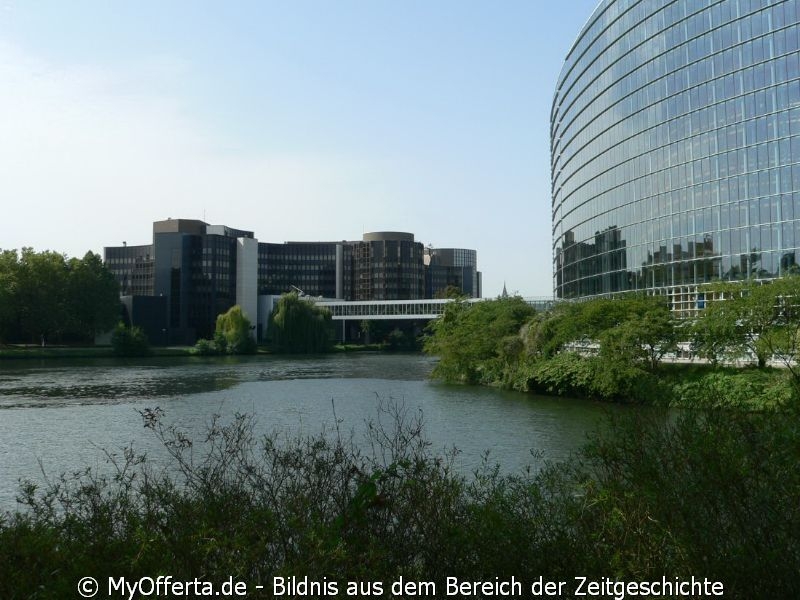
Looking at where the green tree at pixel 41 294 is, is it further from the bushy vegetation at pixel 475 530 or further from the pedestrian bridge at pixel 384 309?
the bushy vegetation at pixel 475 530

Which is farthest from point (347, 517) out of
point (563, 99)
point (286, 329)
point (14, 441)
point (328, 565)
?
point (286, 329)

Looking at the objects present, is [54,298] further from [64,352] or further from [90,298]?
[64,352]

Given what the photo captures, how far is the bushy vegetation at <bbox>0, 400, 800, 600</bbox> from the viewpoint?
364 inches

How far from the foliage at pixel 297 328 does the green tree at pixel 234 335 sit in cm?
522

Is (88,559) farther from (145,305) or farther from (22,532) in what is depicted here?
(145,305)

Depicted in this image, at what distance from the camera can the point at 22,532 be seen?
10.6 metres

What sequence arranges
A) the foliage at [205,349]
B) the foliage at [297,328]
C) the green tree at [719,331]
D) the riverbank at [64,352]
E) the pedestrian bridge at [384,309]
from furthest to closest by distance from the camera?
the pedestrian bridge at [384,309] → the foliage at [297,328] → the foliage at [205,349] → the riverbank at [64,352] → the green tree at [719,331]

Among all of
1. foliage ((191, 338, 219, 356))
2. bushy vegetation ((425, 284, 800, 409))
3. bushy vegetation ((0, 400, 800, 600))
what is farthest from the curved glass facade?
bushy vegetation ((0, 400, 800, 600))

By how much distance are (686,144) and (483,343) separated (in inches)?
1229

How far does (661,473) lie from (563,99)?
107668mm

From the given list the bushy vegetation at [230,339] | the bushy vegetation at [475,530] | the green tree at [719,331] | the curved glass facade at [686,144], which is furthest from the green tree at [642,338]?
the bushy vegetation at [230,339]

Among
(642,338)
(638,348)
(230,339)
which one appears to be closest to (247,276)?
(230,339)

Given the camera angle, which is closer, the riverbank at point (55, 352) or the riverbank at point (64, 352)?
the riverbank at point (55, 352)

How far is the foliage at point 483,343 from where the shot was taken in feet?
212
